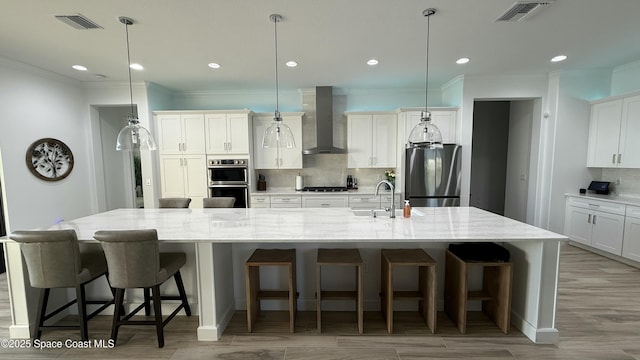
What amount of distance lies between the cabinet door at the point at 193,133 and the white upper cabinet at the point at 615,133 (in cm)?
637

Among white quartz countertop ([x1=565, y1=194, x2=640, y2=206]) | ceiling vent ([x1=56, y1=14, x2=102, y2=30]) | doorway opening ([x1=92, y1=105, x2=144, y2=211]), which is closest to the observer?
ceiling vent ([x1=56, y1=14, x2=102, y2=30])

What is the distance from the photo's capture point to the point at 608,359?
6.26 ft

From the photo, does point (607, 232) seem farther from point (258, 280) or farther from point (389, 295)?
point (258, 280)

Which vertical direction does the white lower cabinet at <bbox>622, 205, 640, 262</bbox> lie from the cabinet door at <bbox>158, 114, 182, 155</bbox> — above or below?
below

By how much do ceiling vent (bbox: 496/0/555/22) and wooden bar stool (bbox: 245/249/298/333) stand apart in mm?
2868

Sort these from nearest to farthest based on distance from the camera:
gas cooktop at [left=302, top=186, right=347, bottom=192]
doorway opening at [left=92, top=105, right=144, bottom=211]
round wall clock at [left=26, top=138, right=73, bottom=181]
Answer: round wall clock at [left=26, top=138, right=73, bottom=181], doorway opening at [left=92, top=105, right=144, bottom=211], gas cooktop at [left=302, top=186, right=347, bottom=192]

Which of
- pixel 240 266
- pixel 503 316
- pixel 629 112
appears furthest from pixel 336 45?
pixel 629 112

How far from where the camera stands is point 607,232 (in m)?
3.65

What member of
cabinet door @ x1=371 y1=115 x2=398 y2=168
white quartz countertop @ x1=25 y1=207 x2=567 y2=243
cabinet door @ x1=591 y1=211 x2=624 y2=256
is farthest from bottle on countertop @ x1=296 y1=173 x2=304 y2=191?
cabinet door @ x1=591 y1=211 x2=624 y2=256

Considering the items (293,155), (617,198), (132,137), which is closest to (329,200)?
(293,155)

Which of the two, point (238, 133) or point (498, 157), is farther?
point (498, 157)

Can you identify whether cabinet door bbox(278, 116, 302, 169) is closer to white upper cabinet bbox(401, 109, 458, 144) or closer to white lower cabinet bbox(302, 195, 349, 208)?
white lower cabinet bbox(302, 195, 349, 208)

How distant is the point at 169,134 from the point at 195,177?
0.88 m

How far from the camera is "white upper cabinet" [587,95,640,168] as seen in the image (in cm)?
362
